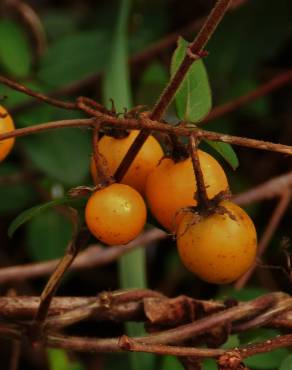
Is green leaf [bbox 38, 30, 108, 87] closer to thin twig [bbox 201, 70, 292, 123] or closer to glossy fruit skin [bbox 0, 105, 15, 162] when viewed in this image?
thin twig [bbox 201, 70, 292, 123]

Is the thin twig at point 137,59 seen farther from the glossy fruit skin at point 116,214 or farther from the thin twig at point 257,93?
the glossy fruit skin at point 116,214

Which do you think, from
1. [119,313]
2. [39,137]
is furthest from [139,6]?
[119,313]

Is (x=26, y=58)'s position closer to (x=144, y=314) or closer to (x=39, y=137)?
(x=39, y=137)

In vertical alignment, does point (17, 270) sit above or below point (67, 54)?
below

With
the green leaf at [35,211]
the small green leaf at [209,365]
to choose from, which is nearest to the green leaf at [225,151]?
the green leaf at [35,211]

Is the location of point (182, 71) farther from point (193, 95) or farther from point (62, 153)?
point (62, 153)

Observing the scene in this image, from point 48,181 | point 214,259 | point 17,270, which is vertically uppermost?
point 48,181

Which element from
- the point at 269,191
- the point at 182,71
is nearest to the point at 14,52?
the point at 269,191
